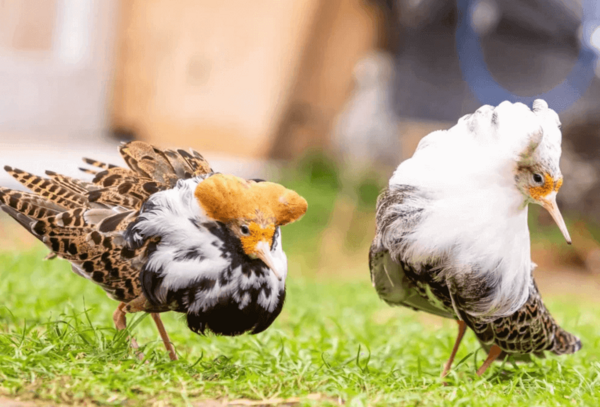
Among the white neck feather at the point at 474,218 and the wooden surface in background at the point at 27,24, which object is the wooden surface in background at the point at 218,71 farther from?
the white neck feather at the point at 474,218

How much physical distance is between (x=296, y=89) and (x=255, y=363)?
655 cm

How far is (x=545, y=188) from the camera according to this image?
3.06 metres

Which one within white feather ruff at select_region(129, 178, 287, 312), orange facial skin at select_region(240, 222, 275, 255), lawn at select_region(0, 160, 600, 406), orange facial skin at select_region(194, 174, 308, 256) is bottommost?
lawn at select_region(0, 160, 600, 406)

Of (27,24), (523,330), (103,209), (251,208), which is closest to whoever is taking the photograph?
(251,208)

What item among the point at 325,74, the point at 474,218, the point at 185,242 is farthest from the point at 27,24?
the point at 474,218

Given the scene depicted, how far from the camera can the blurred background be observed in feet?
29.4

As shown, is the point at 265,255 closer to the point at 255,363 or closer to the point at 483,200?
the point at 255,363

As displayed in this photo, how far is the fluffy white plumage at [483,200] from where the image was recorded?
3117 millimetres

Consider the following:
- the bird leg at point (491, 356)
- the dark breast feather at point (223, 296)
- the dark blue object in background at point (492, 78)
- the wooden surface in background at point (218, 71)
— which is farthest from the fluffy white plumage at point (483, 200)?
the dark blue object in background at point (492, 78)

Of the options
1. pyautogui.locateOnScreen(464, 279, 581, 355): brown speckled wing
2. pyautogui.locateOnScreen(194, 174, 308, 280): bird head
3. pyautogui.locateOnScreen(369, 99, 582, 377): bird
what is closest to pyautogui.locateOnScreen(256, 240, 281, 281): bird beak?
pyautogui.locateOnScreen(194, 174, 308, 280): bird head

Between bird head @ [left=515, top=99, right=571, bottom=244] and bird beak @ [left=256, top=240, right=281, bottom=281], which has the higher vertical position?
bird head @ [left=515, top=99, right=571, bottom=244]

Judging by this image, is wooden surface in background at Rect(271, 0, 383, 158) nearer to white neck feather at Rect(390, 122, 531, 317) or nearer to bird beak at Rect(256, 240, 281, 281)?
white neck feather at Rect(390, 122, 531, 317)

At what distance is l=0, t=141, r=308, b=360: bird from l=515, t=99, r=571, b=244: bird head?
1010mm

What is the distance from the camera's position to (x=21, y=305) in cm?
427
